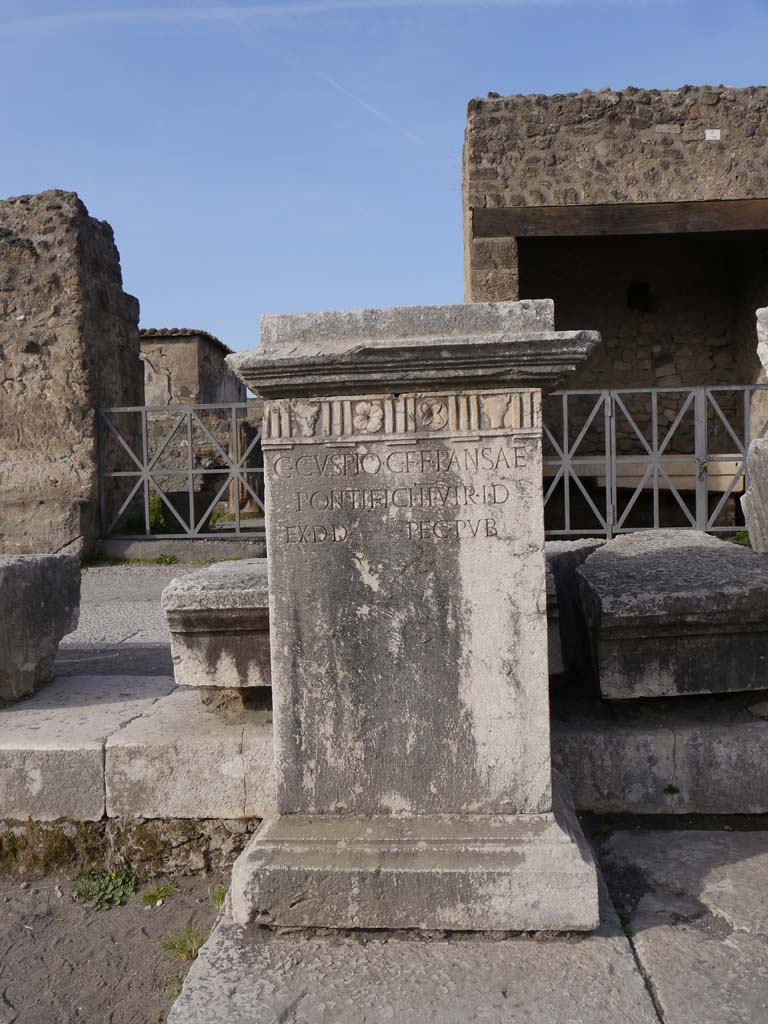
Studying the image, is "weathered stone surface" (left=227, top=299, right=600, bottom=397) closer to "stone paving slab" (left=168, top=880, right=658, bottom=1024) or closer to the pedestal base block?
the pedestal base block

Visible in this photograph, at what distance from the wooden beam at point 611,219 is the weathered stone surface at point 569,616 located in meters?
6.85

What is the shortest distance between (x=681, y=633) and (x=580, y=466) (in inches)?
303

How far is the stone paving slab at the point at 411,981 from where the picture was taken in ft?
5.33

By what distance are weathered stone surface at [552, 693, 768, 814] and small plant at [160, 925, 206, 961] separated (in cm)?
102

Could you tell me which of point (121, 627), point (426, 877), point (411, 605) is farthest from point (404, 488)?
point (121, 627)

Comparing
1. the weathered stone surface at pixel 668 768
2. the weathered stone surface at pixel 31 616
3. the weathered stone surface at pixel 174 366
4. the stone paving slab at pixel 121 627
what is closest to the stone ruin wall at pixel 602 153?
the stone paving slab at pixel 121 627

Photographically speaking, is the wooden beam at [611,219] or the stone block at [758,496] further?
the wooden beam at [611,219]

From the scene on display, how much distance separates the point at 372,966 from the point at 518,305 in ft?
4.66

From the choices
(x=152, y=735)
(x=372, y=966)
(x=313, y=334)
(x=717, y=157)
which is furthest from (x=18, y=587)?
(x=717, y=157)

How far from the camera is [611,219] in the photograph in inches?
365

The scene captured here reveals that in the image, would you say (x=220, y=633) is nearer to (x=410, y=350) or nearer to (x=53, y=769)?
(x=53, y=769)

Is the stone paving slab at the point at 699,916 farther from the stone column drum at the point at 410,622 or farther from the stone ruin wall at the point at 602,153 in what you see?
the stone ruin wall at the point at 602,153

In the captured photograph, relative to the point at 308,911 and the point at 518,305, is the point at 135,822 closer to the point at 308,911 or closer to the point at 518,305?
the point at 308,911

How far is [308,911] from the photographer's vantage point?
1.91 meters
